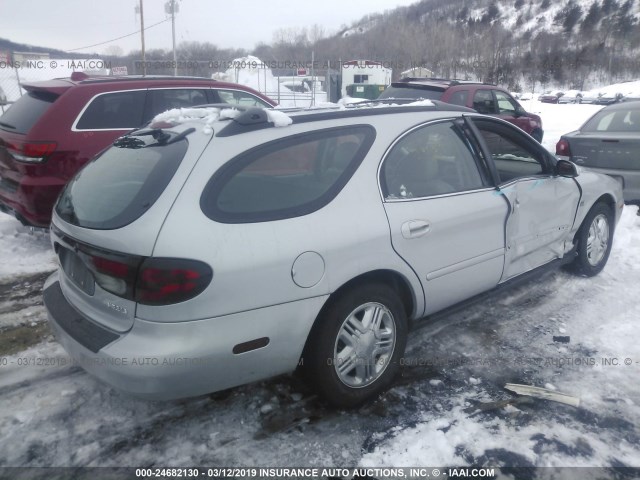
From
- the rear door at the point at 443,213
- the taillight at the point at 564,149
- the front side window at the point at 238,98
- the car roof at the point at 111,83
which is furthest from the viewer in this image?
the taillight at the point at 564,149

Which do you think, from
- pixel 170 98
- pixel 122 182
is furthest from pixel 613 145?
pixel 122 182

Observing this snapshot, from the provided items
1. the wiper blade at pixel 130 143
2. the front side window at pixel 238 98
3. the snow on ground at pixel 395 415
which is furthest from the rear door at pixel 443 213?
the front side window at pixel 238 98

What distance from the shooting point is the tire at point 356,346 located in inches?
102

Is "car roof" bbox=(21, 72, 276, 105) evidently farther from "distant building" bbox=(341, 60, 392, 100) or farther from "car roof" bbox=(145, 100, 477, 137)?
"distant building" bbox=(341, 60, 392, 100)

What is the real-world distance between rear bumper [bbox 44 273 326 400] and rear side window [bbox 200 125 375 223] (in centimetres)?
46

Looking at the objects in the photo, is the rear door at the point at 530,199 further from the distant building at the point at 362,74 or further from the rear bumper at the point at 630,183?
the distant building at the point at 362,74

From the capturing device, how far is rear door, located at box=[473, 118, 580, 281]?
3625mm

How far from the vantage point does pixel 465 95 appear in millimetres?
9000

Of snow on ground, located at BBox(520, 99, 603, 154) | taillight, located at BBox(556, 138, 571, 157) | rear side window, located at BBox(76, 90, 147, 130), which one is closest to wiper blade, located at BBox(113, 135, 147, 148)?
rear side window, located at BBox(76, 90, 147, 130)

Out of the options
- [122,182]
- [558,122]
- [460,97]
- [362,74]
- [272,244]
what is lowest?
[272,244]

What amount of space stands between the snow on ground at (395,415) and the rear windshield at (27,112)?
7.41 feet

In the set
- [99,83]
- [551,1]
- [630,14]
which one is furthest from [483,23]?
[99,83]

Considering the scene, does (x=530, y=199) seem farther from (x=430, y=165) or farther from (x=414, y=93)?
(x=414, y=93)

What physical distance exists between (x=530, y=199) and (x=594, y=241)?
140 cm
